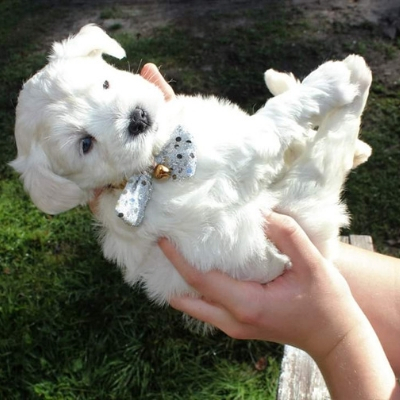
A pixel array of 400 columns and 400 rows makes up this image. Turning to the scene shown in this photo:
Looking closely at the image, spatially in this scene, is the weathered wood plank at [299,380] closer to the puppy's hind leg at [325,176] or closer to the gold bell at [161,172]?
the puppy's hind leg at [325,176]

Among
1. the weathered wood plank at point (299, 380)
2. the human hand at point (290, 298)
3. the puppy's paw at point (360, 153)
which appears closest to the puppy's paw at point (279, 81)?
the puppy's paw at point (360, 153)

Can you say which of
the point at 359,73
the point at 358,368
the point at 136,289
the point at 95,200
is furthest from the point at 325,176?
the point at 136,289

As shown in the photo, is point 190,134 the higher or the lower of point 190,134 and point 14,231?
the higher

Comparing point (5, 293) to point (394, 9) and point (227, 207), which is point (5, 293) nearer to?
point (227, 207)

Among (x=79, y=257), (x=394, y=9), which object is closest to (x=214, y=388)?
(x=79, y=257)

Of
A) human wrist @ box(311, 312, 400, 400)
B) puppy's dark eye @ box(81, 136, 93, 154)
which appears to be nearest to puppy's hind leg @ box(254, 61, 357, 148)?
puppy's dark eye @ box(81, 136, 93, 154)

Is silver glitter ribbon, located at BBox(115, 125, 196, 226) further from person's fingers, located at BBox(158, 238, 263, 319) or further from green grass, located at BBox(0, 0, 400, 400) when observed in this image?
green grass, located at BBox(0, 0, 400, 400)
